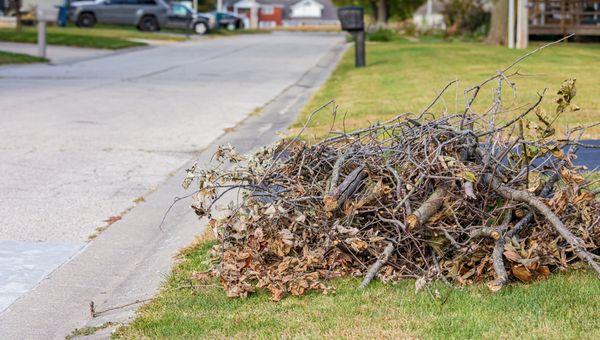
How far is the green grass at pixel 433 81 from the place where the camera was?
13.3 metres

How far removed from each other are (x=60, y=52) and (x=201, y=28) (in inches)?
962

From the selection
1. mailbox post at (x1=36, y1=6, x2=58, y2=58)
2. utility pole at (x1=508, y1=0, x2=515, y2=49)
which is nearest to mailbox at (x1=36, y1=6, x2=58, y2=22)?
mailbox post at (x1=36, y1=6, x2=58, y2=58)

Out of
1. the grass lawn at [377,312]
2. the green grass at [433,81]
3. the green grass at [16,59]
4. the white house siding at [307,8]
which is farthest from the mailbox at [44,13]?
the white house siding at [307,8]

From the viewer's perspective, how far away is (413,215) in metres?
5.41

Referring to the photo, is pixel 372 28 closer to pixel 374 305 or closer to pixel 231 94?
pixel 231 94

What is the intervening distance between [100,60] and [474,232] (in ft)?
79.8

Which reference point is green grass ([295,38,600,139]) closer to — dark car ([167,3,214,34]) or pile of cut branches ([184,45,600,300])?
pile of cut branches ([184,45,600,300])

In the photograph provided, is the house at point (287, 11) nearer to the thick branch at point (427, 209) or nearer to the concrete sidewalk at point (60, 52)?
the concrete sidewalk at point (60, 52)

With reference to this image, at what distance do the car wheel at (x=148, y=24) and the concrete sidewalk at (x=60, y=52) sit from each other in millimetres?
18606

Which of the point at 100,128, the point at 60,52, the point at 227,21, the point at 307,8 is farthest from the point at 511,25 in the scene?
the point at 307,8

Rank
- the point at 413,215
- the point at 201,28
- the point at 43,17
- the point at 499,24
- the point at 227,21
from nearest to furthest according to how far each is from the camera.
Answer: the point at 413,215
the point at 43,17
the point at 499,24
the point at 201,28
the point at 227,21

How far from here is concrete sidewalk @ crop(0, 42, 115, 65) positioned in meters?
28.2

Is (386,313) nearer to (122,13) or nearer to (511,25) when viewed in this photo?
(511,25)

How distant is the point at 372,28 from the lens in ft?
202
